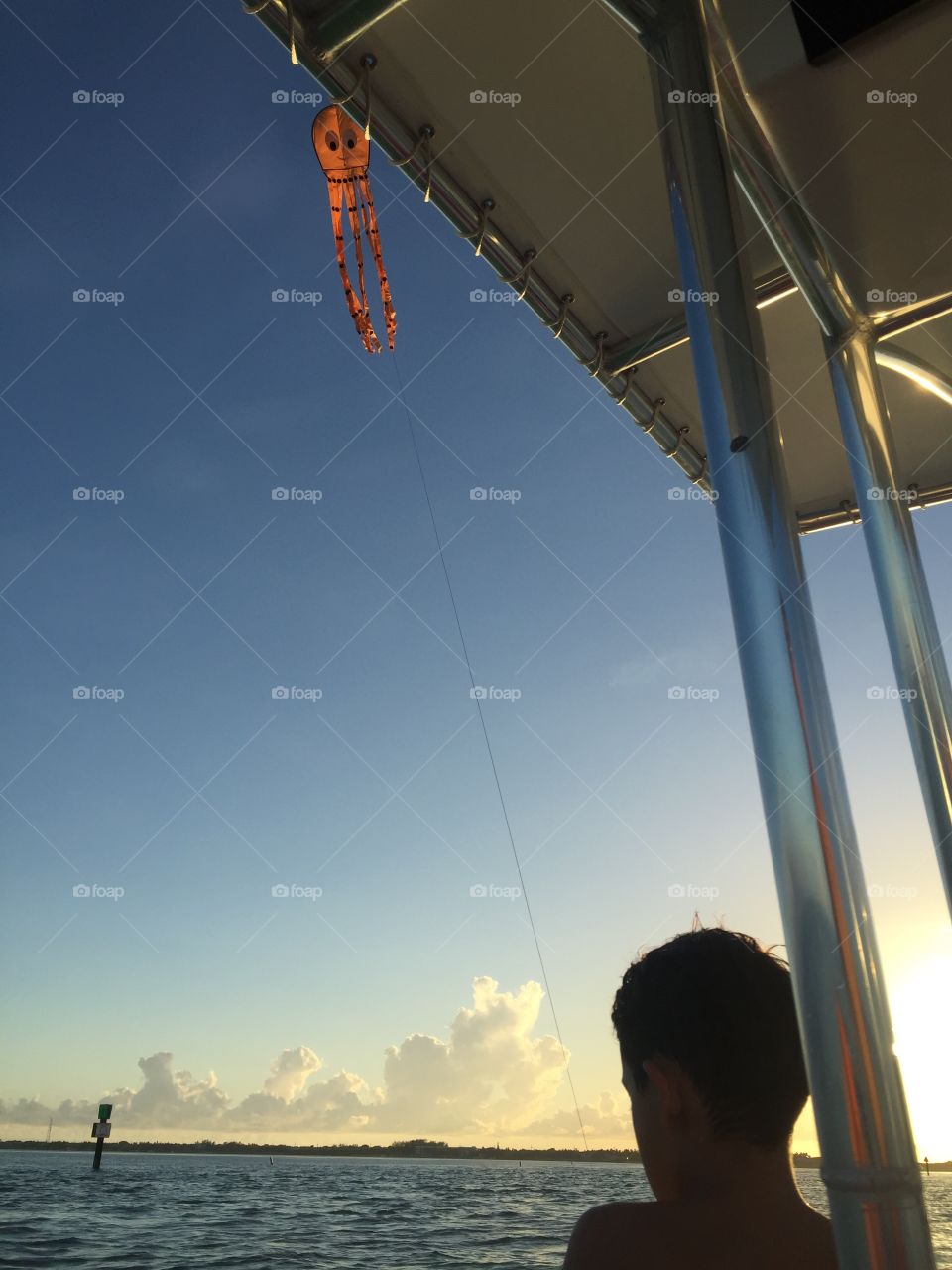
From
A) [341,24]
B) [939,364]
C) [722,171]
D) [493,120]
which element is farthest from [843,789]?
[939,364]

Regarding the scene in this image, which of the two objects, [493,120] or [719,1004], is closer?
[719,1004]

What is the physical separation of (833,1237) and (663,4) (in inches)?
142

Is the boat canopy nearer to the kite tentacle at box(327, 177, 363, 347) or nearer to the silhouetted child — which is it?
the kite tentacle at box(327, 177, 363, 347)

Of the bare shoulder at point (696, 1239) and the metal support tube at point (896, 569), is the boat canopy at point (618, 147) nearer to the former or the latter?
the metal support tube at point (896, 569)

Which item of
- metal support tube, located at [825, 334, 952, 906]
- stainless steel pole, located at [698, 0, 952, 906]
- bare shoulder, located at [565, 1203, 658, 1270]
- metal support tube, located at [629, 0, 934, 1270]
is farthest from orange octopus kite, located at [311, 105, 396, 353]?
bare shoulder, located at [565, 1203, 658, 1270]

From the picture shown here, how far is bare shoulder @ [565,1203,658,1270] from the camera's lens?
4.94ft

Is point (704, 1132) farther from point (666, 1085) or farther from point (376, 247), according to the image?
point (376, 247)

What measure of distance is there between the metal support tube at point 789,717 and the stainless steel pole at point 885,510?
71.9 inches

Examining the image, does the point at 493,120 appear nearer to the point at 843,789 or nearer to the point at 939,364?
the point at 843,789

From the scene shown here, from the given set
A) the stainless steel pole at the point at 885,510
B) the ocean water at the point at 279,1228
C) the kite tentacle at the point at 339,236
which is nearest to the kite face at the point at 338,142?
the kite tentacle at the point at 339,236

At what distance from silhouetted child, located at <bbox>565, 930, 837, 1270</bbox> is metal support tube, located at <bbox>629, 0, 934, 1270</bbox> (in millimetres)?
179

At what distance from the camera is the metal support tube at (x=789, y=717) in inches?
68.9

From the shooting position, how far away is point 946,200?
4746 millimetres

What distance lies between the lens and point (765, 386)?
2.51 meters
